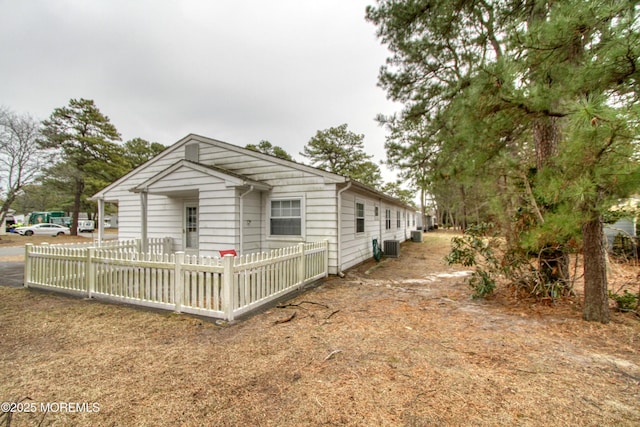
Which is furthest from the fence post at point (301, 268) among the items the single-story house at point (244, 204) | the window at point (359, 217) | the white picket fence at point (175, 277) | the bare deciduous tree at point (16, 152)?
the bare deciduous tree at point (16, 152)

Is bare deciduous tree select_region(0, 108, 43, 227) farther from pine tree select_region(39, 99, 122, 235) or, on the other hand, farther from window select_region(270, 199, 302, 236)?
window select_region(270, 199, 302, 236)

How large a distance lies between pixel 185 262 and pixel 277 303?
177cm

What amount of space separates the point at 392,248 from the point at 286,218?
607 cm

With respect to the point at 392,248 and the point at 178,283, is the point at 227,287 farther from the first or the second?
the point at 392,248

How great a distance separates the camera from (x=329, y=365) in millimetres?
2740

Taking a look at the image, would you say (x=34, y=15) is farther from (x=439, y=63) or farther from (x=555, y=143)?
(x=555, y=143)

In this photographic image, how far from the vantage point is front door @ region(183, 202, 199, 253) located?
8601 millimetres

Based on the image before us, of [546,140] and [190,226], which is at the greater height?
[546,140]

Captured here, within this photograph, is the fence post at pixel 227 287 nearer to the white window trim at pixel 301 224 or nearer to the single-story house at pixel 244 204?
the single-story house at pixel 244 204

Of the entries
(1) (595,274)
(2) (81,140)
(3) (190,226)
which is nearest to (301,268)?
(3) (190,226)

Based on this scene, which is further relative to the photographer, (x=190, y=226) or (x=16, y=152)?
(x=16, y=152)

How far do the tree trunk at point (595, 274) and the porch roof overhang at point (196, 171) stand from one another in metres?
6.55

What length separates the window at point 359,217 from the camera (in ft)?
30.5

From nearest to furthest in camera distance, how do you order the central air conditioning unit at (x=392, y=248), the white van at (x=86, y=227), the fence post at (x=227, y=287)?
the fence post at (x=227, y=287) < the central air conditioning unit at (x=392, y=248) < the white van at (x=86, y=227)
